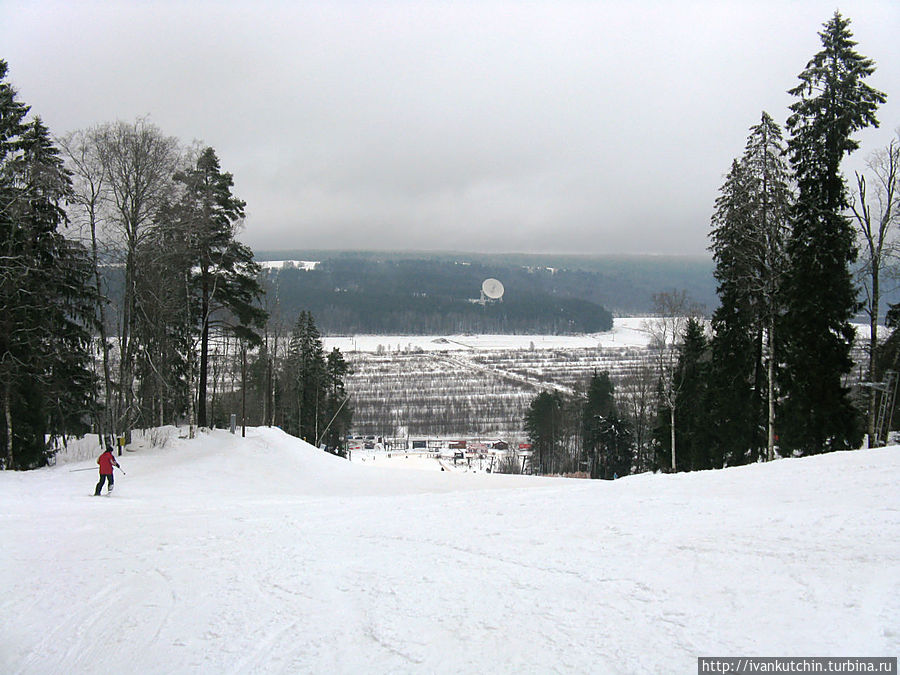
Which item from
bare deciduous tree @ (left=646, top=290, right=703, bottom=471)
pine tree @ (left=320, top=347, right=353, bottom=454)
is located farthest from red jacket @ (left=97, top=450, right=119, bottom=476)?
pine tree @ (left=320, top=347, right=353, bottom=454)

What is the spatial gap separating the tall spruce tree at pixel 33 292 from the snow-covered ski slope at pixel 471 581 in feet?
24.3

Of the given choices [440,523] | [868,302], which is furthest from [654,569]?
[868,302]

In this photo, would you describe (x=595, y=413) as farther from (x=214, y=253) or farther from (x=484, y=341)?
(x=484, y=341)

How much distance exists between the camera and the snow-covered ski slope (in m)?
5.12

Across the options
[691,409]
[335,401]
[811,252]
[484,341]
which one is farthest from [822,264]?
[484,341]

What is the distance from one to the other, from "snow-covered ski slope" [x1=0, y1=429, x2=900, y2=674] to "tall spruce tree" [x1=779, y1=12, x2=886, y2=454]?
7.52 metres

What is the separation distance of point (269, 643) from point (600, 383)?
43266 mm

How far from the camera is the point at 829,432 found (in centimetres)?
1859

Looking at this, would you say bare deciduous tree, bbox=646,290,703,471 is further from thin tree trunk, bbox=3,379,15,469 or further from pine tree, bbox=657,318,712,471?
thin tree trunk, bbox=3,379,15,469

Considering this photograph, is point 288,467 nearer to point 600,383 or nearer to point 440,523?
point 440,523

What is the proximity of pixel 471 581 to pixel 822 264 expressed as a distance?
17206 mm

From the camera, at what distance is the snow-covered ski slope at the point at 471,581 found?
5.12 meters

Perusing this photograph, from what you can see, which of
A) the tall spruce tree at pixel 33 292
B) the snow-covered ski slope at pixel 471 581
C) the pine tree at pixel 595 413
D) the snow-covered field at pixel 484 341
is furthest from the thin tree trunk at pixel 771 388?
the snow-covered field at pixel 484 341

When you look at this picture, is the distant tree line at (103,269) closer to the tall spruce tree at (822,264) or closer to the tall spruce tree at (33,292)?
the tall spruce tree at (33,292)
